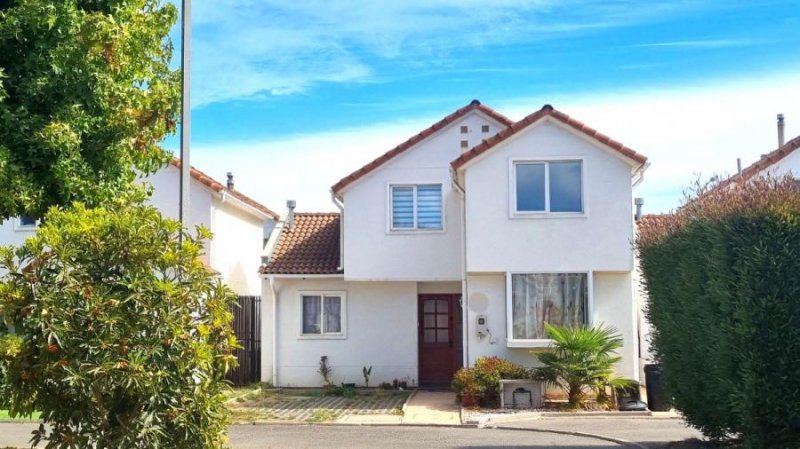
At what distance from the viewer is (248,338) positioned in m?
22.1

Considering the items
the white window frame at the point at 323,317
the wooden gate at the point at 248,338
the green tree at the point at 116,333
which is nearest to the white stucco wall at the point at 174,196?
the wooden gate at the point at 248,338

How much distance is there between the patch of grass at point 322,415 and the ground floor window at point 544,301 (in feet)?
14.6

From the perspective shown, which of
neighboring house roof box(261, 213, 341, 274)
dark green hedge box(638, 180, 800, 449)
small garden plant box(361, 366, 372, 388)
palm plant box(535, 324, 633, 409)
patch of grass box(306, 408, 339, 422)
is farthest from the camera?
neighboring house roof box(261, 213, 341, 274)

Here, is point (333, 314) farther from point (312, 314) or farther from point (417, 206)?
point (417, 206)

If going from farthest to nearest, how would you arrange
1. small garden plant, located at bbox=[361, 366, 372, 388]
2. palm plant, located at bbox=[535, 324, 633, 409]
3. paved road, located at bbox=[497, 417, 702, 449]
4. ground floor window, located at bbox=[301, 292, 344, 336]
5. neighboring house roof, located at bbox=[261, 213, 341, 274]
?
ground floor window, located at bbox=[301, 292, 344, 336]
neighboring house roof, located at bbox=[261, 213, 341, 274]
small garden plant, located at bbox=[361, 366, 372, 388]
palm plant, located at bbox=[535, 324, 633, 409]
paved road, located at bbox=[497, 417, 702, 449]

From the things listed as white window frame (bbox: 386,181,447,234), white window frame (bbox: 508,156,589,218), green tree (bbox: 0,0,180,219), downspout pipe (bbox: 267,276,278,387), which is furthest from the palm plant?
green tree (bbox: 0,0,180,219)

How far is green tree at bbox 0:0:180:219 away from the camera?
9.88 metres

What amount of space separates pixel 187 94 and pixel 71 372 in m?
4.30

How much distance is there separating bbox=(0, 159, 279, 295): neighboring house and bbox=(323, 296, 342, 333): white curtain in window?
3.17 metres

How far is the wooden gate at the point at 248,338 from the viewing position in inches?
860

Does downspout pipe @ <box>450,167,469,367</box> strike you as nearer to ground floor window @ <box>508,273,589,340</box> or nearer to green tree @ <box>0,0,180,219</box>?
ground floor window @ <box>508,273,589,340</box>

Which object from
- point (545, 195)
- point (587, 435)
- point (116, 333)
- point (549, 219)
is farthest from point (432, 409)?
point (116, 333)

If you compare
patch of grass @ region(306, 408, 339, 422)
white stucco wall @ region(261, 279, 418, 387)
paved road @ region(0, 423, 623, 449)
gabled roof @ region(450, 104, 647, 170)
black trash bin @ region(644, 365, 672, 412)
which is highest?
gabled roof @ region(450, 104, 647, 170)

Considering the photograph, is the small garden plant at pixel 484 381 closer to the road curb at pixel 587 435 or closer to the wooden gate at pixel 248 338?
the road curb at pixel 587 435
